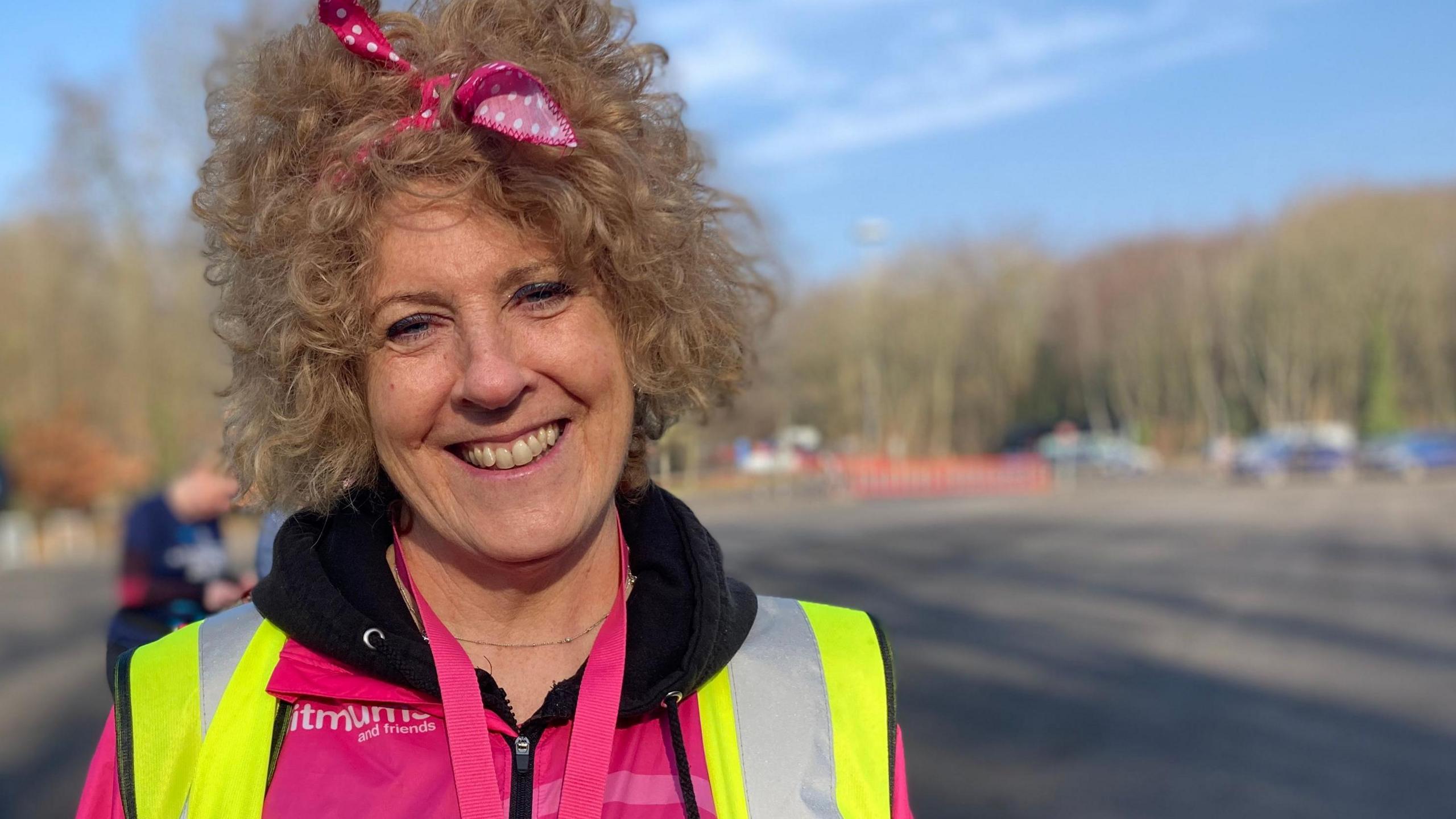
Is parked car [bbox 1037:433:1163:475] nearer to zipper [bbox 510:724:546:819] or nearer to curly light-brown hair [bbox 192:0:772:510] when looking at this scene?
curly light-brown hair [bbox 192:0:772:510]

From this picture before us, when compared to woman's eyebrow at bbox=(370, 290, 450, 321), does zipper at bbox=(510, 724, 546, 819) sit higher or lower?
lower

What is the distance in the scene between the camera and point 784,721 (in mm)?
1849

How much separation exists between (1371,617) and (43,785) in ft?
35.1

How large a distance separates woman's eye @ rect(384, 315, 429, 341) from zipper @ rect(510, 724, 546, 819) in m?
0.57

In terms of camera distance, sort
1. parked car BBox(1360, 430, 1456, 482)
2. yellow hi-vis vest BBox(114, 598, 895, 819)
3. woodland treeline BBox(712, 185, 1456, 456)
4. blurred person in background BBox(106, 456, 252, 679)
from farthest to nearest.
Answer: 1. woodland treeline BBox(712, 185, 1456, 456)
2. parked car BBox(1360, 430, 1456, 482)
3. blurred person in background BBox(106, 456, 252, 679)
4. yellow hi-vis vest BBox(114, 598, 895, 819)

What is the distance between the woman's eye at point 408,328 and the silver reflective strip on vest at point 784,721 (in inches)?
25.7

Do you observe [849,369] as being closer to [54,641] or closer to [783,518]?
[783,518]

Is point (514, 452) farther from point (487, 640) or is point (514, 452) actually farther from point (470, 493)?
point (487, 640)

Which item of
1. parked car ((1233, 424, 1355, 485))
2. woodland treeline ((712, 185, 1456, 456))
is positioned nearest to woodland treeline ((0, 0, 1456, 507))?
woodland treeline ((712, 185, 1456, 456))

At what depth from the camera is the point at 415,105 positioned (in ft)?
6.06

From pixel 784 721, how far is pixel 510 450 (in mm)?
546

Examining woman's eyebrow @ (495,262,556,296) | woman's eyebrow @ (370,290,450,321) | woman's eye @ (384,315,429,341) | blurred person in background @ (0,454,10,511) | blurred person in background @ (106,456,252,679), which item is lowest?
blurred person in background @ (0,454,10,511)

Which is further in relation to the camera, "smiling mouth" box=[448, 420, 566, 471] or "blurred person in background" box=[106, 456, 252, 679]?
"blurred person in background" box=[106, 456, 252, 679]

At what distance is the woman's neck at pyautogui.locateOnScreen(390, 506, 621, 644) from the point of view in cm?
197
